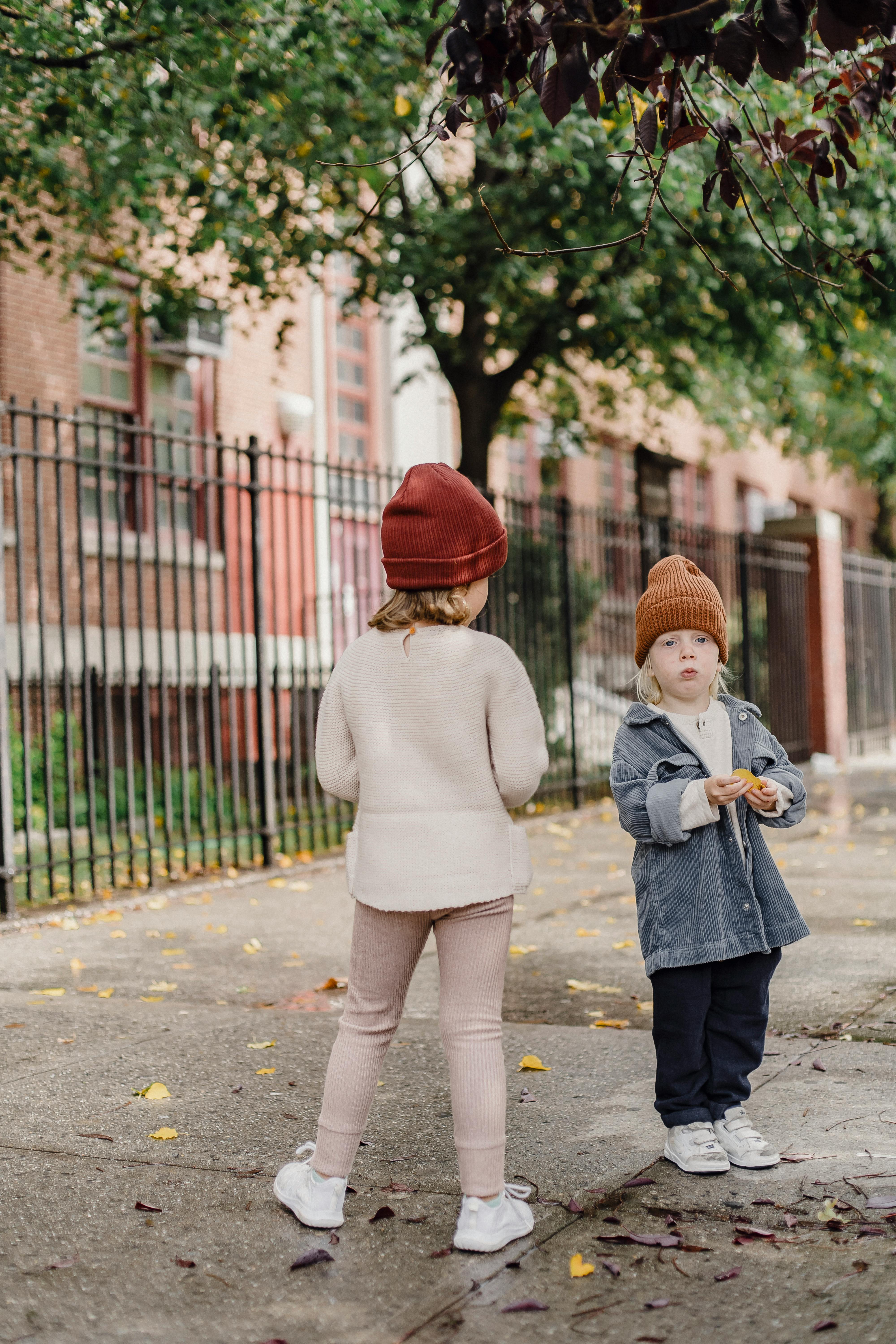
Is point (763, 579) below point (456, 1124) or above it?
above

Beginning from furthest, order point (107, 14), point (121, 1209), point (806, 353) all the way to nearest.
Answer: point (806, 353) → point (107, 14) → point (121, 1209)

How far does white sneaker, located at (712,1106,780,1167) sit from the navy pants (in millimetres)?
24

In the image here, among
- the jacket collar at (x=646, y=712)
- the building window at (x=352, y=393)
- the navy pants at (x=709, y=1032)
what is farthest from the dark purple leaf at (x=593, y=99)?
the building window at (x=352, y=393)

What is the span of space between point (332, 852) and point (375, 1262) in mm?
6717

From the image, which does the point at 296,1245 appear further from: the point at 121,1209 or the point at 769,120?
the point at 769,120

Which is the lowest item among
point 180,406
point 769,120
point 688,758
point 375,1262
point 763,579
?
point 375,1262

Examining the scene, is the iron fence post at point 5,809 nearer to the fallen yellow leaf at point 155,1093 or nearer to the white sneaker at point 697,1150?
the fallen yellow leaf at point 155,1093

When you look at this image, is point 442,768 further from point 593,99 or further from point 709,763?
point 593,99

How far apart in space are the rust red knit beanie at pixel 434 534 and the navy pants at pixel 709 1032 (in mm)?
1097

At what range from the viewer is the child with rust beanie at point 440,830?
2.92m

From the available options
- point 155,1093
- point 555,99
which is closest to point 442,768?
point 555,99

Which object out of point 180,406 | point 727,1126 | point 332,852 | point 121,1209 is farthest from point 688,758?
point 180,406

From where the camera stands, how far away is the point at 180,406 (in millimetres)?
13414

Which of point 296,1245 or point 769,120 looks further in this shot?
point 769,120
